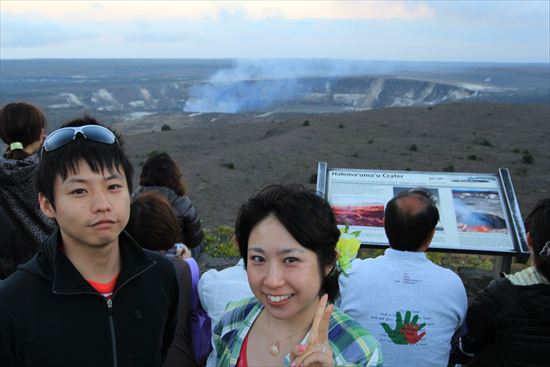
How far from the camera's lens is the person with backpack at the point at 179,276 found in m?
2.59

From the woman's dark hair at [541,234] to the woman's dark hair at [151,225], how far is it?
1.85 meters

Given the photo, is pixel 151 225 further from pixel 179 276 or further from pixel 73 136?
pixel 73 136

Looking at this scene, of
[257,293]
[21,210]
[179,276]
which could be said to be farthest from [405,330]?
[21,210]

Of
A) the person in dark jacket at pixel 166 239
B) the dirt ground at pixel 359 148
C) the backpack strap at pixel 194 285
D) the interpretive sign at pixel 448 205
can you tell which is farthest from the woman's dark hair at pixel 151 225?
the dirt ground at pixel 359 148

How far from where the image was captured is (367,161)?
61.9 feet

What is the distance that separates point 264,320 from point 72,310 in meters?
0.67

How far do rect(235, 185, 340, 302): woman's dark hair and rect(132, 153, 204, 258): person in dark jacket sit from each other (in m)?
2.15

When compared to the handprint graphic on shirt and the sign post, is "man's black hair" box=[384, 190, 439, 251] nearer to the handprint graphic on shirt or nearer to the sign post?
the handprint graphic on shirt

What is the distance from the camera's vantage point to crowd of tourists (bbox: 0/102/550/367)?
1.69 m

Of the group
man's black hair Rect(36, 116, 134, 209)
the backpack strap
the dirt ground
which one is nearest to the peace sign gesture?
man's black hair Rect(36, 116, 134, 209)

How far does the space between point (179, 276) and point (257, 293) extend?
36.8 inches

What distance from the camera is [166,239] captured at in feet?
9.15

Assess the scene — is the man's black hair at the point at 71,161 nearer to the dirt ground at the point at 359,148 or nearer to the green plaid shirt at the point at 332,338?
the green plaid shirt at the point at 332,338

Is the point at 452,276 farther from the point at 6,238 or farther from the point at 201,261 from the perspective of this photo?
the point at 201,261
